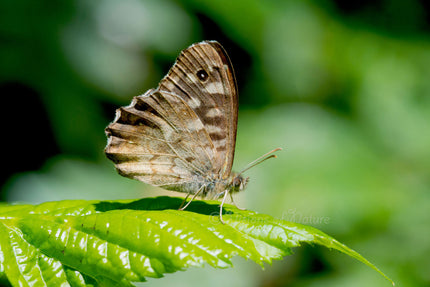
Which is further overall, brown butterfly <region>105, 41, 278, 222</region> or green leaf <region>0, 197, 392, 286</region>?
brown butterfly <region>105, 41, 278, 222</region>

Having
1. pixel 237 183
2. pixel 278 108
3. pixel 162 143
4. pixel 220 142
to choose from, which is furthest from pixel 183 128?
pixel 278 108

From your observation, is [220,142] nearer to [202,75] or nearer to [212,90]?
[212,90]

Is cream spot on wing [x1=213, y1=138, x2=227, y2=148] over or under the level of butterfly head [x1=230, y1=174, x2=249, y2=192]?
over

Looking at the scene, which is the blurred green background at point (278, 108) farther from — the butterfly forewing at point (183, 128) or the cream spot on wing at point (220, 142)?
the cream spot on wing at point (220, 142)

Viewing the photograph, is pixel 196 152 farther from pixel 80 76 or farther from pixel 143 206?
pixel 80 76

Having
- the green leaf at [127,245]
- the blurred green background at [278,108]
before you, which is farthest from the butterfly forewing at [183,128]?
the blurred green background at [278,108]

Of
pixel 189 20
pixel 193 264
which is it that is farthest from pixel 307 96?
pixel 193 264

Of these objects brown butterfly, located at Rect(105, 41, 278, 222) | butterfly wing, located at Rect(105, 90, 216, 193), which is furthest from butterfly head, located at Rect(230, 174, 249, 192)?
butterfly wing, located at Rect(105, 90, 216, 193)

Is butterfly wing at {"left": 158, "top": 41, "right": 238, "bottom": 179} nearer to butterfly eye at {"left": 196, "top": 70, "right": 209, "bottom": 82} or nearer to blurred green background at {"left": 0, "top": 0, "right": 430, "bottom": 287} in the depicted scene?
butterfly eye at {"left": 196, "top": 70, "right": 209, "bottom": 82}
